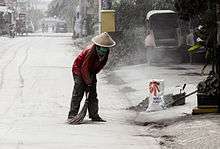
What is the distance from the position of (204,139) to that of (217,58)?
2893 millimetres

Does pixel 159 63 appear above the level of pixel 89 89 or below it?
below

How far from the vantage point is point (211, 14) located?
Result: 12.5m

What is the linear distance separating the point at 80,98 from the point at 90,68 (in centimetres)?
65

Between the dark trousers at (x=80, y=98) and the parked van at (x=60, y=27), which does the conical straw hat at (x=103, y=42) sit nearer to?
the dark trousers at (x=80, y=98)

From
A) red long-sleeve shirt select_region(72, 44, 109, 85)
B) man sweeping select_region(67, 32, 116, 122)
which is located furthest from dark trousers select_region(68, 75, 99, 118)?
red long-sleeve shirt select_region(72, 44, 109, 85)

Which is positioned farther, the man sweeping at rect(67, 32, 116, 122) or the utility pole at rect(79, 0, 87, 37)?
the utility pole at rect(79, 0, 87, 37)

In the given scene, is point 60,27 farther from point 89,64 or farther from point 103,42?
point 103,42

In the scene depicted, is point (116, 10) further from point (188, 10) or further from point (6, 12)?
point (6, 12)

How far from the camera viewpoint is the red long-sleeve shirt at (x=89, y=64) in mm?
11797

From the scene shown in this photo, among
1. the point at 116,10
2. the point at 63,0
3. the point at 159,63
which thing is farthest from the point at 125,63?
the point at 63,0

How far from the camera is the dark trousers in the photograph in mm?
12078

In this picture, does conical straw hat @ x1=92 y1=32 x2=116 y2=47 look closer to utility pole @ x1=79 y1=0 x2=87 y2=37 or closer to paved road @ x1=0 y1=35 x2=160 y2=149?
paved road @ x1=0 y1=35 x2=160 y2=149

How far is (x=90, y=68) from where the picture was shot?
11898 mm

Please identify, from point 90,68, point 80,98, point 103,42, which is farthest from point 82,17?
point 103,42
